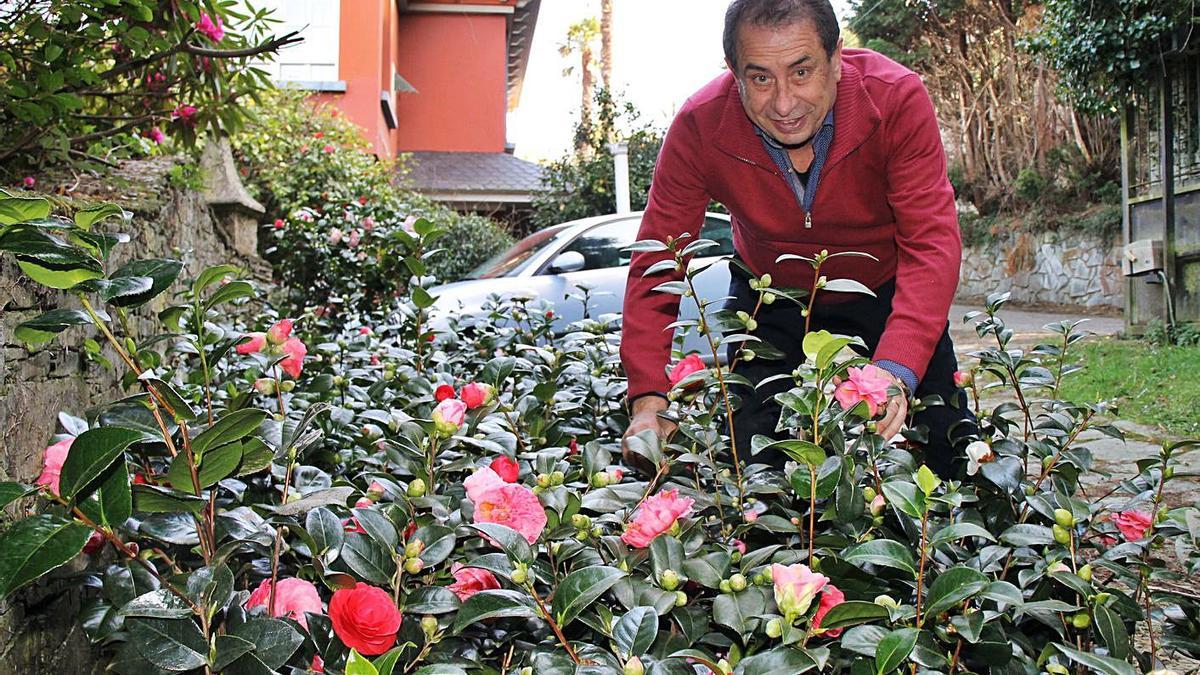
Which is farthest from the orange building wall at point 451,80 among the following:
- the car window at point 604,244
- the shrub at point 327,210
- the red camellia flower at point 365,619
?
the red camellia flower at point 365,619

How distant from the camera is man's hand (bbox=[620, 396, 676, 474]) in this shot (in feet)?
6.08

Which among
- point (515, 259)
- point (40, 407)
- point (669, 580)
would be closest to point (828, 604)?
point (669, 580)

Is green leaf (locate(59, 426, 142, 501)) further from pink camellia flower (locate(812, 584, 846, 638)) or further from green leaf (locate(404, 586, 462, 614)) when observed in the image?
pink camellia flower (locate(812, 584, 846, 638))

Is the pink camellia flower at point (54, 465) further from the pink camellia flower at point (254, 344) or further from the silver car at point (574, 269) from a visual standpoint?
the silver car at point (574, 269)

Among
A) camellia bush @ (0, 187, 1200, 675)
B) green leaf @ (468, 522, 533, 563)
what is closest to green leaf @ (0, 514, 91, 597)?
camellia bush @ (0, 187, 1200, 675)

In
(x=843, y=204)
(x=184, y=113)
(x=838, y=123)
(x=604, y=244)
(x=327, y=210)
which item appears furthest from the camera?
(x=604, y=244)

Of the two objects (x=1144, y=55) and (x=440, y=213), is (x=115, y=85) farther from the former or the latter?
(x=1144, y=55)

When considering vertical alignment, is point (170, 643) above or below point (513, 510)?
below

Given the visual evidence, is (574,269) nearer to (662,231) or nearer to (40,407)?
(662,231)

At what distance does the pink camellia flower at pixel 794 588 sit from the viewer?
3.53ft

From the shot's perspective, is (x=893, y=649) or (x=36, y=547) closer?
(x=36, y=547)

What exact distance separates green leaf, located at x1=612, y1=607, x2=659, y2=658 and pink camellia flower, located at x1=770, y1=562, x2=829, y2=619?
0.14 meters

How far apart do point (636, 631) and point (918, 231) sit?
4.02 feet

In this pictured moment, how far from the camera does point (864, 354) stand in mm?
2320
